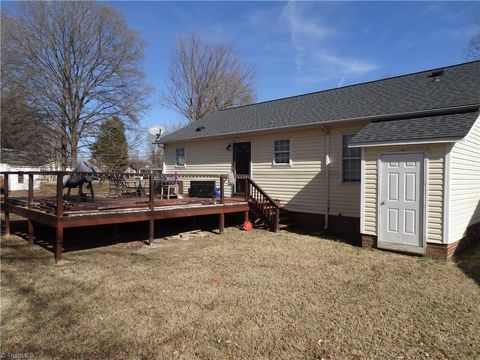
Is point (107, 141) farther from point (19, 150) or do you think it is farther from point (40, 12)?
point (40, 12)

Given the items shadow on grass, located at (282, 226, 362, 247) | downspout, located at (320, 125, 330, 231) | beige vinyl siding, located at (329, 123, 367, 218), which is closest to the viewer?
shadow on grass, located at (282, 226, 362, 247)

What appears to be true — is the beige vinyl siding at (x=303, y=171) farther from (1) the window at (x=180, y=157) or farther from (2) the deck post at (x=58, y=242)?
(2) the deck post at (x=58, y=242)

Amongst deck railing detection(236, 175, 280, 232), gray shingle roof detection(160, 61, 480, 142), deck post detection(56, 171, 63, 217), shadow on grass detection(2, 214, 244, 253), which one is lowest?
shadow on grass detection(2, 214, 244, 253)

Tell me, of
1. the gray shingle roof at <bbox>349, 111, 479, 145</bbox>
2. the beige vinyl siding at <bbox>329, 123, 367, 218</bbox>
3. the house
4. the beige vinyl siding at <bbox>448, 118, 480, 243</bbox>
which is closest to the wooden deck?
the house

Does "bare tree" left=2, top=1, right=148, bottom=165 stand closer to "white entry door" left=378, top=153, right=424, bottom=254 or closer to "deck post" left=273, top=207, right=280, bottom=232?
"deck post" left=273, top=207, right=280, bottom=232

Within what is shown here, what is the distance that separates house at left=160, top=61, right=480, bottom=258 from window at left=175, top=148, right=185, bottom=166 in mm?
735

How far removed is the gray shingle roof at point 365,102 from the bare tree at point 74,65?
11.6m

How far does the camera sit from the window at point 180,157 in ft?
49.3

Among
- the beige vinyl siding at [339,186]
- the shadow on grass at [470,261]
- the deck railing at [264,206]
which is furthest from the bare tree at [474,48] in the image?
the deck railing at [264,206]

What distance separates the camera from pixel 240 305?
439 centimetres

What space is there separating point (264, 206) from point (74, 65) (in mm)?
18709

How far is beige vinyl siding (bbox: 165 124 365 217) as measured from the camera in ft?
30.8

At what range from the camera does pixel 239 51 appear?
30891 millimetres

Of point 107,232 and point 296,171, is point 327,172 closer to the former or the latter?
point 296,171
